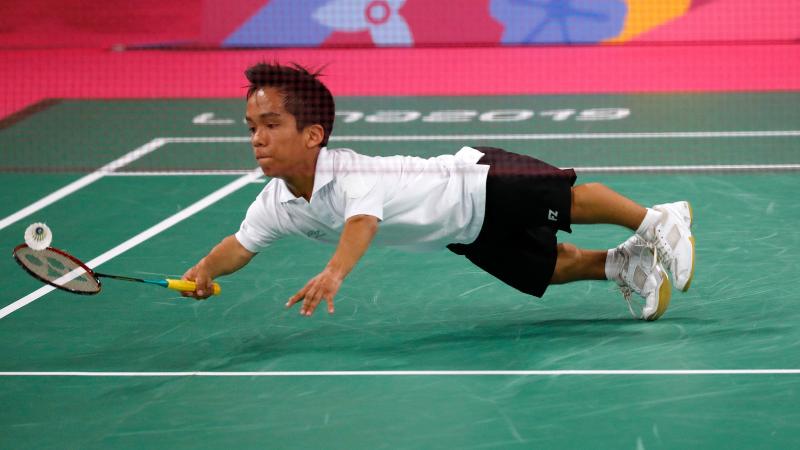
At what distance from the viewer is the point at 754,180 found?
8.73 metres

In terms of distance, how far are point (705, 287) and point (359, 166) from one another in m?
1.97

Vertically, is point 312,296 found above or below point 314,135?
below

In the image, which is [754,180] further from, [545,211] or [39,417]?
[39,417]

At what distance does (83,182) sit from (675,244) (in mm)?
4822

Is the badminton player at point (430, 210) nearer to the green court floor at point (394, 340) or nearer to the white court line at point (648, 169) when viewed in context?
the green court floor at point (394, 340)

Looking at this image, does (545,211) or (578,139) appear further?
(578,139)

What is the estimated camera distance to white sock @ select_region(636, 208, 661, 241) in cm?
586

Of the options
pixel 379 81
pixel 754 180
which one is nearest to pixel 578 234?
pixel 754 180

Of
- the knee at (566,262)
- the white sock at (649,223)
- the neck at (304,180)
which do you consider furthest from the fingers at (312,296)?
the white sock at (649,223)

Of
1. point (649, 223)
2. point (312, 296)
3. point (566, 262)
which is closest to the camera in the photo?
point (312, 296)

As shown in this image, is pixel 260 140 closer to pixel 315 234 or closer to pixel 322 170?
pixel 322 170

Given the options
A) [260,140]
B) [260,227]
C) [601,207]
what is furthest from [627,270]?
[260,140]

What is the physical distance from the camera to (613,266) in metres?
6.12

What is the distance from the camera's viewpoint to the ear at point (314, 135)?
216 inches
